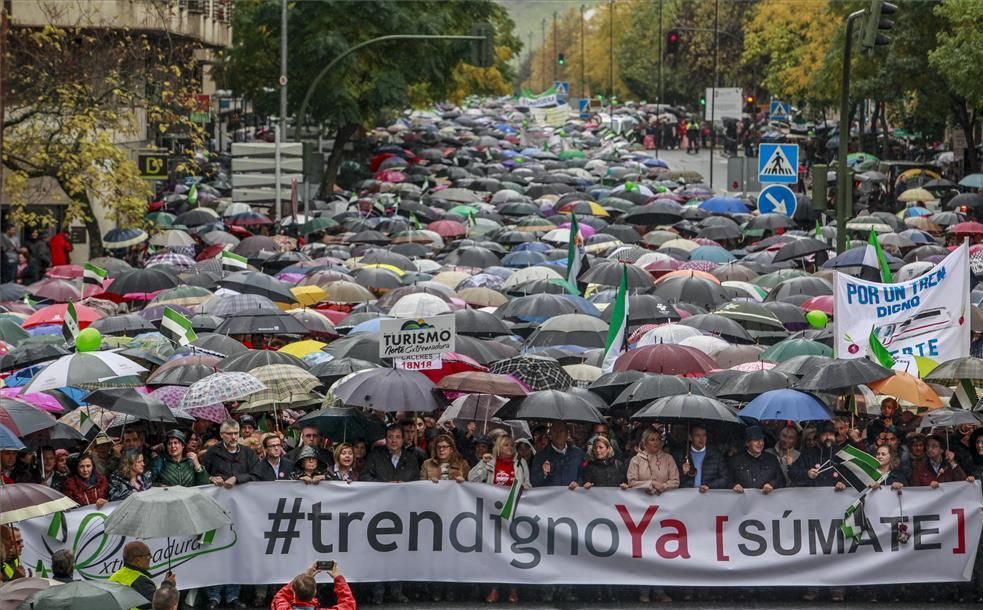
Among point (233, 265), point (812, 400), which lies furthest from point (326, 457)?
point (233, 265)

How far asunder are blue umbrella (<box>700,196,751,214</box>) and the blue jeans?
23.6m

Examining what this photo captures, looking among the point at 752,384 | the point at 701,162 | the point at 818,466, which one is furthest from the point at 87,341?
the point at 701,162

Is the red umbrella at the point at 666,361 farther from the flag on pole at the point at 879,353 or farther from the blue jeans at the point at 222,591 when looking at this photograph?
the blue jeans at the point at 222,591

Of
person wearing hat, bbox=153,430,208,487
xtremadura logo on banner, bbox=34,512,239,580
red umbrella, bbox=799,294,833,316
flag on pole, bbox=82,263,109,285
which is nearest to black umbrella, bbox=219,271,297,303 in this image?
flag on pole, bbox=82,263,109,285

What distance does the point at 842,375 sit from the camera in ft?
45.6

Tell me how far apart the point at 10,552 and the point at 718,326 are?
8.53 m

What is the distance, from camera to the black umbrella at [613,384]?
1451 cm

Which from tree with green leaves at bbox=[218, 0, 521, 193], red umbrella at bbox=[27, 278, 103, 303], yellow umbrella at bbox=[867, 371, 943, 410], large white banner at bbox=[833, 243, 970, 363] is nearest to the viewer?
yellow umbrella at bbox=[867, 371, 943, 410]

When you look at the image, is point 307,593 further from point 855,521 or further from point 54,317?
point 54,317

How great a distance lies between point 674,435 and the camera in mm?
13539

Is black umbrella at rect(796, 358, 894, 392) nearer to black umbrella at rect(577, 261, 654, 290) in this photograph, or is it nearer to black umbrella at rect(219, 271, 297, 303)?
black umbrella at rect(577, 261, 654, 290)

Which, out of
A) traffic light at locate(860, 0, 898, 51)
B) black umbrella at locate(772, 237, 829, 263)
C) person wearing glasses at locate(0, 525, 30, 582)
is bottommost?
person wearing glasses at locate(0, 525, 30, 582)

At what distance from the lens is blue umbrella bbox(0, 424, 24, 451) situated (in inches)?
478

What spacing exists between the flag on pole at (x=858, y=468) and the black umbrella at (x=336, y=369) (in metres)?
4.28
